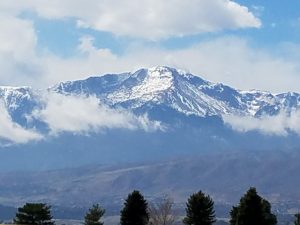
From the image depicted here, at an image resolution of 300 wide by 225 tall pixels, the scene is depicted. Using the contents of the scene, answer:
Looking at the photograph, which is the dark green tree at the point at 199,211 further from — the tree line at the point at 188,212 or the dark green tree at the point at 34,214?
the dark green tree at the point at 34,214

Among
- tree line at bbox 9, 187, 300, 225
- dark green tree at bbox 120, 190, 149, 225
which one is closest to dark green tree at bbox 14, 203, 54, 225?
tree line at bbox 9, 187, 300, 225

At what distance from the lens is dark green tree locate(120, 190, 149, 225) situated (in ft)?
274

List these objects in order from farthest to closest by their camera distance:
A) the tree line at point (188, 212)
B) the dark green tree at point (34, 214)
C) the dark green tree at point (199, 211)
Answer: the dark green tree at point (34, 214), the dark green tree at point (199, 211), the tree line at point (188, 212)

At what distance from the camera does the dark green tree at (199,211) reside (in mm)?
83812

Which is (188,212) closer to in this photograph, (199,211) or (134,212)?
(199,211)

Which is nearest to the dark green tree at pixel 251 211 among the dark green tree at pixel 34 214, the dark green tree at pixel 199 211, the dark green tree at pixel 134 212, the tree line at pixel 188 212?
the tree line at pixel 188 212

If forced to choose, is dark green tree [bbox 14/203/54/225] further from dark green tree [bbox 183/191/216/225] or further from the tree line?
dark green tree [bbox 183/191/216/225]

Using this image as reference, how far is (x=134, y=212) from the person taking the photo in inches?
3305

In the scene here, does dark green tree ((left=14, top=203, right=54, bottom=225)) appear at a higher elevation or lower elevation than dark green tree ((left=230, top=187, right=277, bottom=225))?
higher

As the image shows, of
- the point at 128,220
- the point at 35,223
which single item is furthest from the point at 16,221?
the point at 128,220

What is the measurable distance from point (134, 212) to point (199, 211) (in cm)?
748

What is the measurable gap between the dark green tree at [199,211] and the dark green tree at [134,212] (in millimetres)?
5071

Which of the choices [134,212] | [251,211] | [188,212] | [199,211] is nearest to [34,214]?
[134,212]

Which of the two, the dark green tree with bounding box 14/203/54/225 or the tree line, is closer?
the tree line
